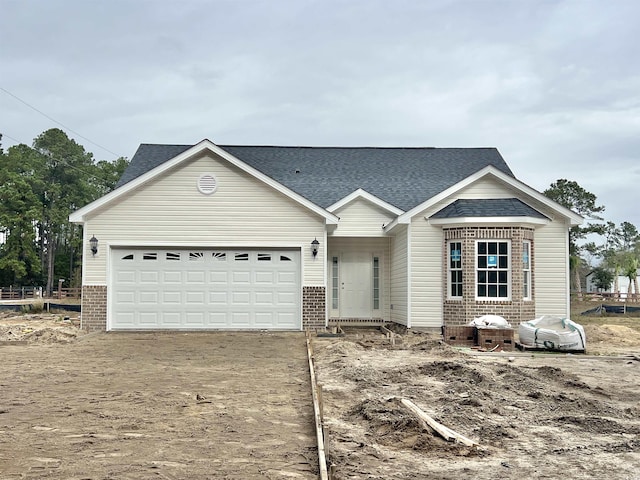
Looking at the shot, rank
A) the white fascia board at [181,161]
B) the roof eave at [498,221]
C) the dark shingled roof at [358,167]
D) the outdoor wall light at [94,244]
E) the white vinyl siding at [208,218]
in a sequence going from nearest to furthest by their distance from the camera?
the roof eave at [498,221]
the white fascia board at [181,161]
the outdoor wall light at [94,244]
the white vinyl siding at [208,218]
the dark shingled roof at [358,167]

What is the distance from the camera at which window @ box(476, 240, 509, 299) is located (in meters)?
15.9

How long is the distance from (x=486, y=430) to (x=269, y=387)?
10.9 ft

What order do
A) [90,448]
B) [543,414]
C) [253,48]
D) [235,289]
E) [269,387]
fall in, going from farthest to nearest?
[253,48], [235,289], [269,387], [543,414], [90,448]

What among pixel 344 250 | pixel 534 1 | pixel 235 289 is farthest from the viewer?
pixel 344 250

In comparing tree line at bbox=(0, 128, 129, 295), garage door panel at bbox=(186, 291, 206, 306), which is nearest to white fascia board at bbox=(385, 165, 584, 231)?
garage door panel at bbox=(186, 291, 206, 306)

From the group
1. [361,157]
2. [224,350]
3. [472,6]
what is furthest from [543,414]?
[361,157]

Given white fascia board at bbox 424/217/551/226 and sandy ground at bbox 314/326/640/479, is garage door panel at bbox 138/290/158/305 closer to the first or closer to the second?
sandy ground at bbox 314/326/640/479

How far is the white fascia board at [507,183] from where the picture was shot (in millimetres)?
16750

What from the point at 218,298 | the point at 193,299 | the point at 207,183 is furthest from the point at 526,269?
the point at 193,299

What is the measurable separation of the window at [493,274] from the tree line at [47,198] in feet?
154

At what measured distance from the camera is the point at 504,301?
52.1 feet

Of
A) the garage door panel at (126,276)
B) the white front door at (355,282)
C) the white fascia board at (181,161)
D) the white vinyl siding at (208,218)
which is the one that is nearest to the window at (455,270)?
the white fascia board at (181,161)

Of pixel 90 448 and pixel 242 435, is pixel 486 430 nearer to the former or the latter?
pixel 242 435

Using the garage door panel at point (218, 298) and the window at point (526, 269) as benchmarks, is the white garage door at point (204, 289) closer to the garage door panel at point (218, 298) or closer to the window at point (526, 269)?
the garage door panel at point (218, 298)
